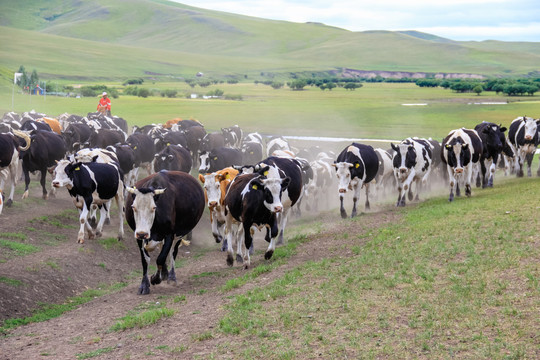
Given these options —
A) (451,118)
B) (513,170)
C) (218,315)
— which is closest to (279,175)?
(218,315)

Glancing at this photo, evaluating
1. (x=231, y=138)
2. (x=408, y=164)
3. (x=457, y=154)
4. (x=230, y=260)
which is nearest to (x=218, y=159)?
(x=408, y=164)

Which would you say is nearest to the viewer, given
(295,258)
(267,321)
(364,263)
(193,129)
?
(267,321)

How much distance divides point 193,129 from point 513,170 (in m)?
15.1

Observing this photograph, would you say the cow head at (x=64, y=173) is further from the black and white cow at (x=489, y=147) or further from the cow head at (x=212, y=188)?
the black and white cow at (x=489, y=147)

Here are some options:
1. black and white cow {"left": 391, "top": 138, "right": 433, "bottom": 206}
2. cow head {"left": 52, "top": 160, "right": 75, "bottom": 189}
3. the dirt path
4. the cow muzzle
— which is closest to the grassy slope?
the dirt path

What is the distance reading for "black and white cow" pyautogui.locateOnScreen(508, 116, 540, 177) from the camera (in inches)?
1082

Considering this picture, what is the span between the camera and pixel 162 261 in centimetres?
1453

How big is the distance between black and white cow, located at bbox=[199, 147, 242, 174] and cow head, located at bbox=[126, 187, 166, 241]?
35.6ft

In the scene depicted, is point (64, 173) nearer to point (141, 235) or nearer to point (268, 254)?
point (141, 235)

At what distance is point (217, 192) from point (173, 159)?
6.51m

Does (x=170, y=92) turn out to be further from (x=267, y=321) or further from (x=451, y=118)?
(x=267, y=321)

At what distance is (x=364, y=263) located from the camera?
14.0m

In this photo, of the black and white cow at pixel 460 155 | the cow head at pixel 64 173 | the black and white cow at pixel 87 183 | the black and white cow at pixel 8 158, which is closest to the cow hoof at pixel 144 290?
the black and white cow at pixel 87 183

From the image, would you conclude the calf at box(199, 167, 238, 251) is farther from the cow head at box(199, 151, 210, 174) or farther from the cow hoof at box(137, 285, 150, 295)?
the cow head at box(199, 151, 210, 174)
